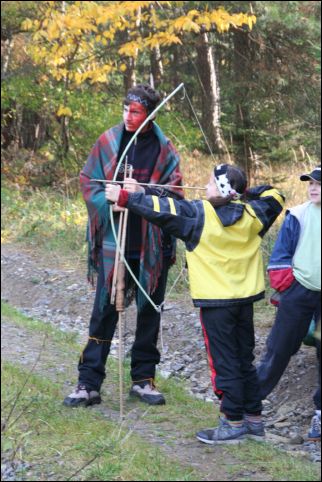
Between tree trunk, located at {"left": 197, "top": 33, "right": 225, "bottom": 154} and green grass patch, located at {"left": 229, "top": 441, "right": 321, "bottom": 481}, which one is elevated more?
tree trunk, located at {"left": 197, "top": 33, "right": 225, "bottom": 154}

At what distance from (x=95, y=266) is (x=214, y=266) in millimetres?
1200

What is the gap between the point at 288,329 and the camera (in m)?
5.40

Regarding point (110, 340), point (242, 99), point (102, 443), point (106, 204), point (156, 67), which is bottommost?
point (102, 443)

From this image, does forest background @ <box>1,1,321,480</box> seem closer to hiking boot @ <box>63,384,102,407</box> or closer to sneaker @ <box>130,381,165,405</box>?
sneaker @ <box>130,381,165,405</box>

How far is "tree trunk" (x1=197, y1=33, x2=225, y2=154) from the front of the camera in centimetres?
1519

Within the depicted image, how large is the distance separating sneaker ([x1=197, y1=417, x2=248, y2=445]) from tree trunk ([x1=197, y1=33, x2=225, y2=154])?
10251 millimetres

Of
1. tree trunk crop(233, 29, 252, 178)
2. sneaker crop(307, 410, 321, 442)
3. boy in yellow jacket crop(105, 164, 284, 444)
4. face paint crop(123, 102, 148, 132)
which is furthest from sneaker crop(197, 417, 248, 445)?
tree trunk crop(233, 29, 252, 178)

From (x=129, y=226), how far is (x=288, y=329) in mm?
1259

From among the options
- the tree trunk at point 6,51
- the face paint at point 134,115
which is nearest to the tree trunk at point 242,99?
the tree trunk at point 6,51

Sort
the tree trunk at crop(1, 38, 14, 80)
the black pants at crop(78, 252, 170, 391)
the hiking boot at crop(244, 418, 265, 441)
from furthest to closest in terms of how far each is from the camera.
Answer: the tree trunk at crop(1, 38, 14, 80) < the black pants at crop(78, 252, 170, 391) < the hiking boot at crop(244, 418, 265, 441)

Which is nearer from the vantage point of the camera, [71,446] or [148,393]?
[71,446]

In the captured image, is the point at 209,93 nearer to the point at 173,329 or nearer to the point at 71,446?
the point at 173,329

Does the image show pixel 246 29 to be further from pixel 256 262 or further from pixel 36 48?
pixel 256 262

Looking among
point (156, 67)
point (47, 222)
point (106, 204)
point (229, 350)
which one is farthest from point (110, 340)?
point (156, 67)
